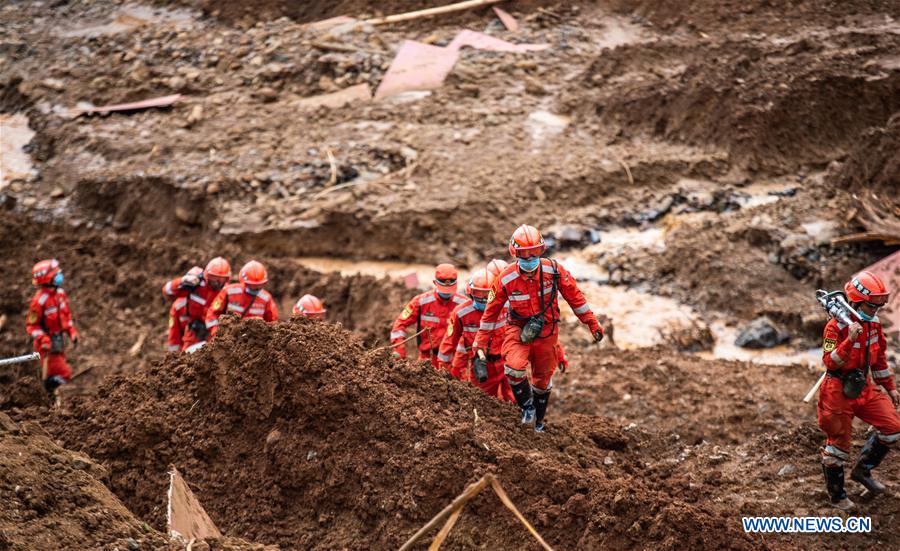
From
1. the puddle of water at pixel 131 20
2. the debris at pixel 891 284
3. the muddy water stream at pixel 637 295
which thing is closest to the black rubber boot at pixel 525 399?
the muddy water stream at pixel 637 295

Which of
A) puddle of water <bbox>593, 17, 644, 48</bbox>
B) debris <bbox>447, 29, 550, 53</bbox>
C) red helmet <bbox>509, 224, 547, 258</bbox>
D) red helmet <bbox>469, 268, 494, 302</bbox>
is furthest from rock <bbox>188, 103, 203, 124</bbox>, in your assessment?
red helmet <bbox>509, 224, 547, 258</bbox>

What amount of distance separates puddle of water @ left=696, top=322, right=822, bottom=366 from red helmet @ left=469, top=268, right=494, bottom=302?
16.1 ft

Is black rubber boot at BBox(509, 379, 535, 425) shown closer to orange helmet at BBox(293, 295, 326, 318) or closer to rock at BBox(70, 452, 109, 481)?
orange helmet at BBox(293, 295, 326, 318)

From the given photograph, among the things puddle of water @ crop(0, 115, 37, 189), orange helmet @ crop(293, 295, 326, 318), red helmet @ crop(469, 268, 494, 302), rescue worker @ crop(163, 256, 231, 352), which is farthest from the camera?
puddle of water @ crop(0, 115, 37, 189)

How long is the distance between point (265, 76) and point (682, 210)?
8.91m

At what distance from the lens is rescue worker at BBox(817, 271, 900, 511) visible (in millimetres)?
7258

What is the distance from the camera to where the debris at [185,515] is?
6.39 m

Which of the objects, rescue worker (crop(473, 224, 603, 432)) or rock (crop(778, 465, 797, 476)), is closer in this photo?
rescue worker (crop(473, 224, 603, 432))

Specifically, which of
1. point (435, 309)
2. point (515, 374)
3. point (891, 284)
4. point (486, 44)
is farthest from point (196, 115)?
point (891, 284)

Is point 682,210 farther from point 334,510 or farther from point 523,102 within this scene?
point 334,510

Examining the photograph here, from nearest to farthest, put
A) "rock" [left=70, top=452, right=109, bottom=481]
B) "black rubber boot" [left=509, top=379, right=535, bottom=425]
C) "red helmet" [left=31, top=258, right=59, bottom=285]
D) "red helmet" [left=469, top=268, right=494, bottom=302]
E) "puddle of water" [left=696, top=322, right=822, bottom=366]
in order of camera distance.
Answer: "rock" [left=70, top=452, right=109, bottom=481]
"black rubber boot" [left=509, top=379, right=535, bottom=425]
"red helmet" [left=469, top=268, right=494, bottom=302]
"red helmet" [left=31, top=258, right=59, bottom=285]
"puddle of water" [left=696, top=322, right=822, bottom=366]

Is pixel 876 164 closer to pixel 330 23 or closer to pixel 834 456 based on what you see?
pixel 834 456

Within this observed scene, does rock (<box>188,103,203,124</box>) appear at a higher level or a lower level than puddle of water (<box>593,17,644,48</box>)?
lower

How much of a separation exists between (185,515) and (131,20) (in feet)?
61.8
